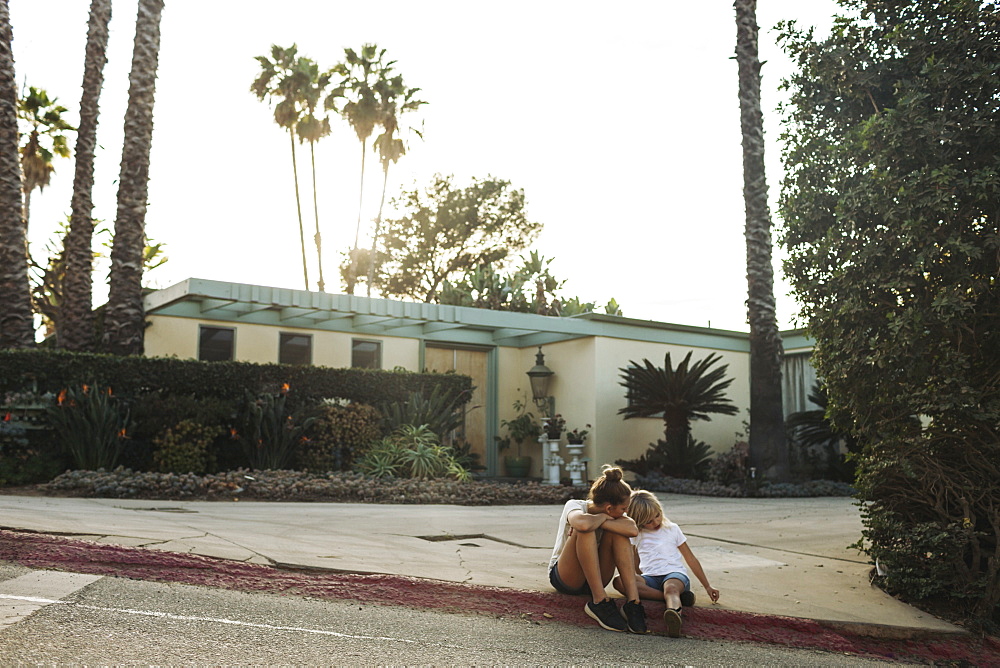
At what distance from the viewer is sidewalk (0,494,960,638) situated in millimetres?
5766

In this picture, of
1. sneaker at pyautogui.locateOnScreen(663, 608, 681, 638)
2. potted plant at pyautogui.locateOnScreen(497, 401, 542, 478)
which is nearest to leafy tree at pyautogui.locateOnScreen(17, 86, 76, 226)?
potted plant at pyautogui.locateOnScreen(497, 401, 542, 478)

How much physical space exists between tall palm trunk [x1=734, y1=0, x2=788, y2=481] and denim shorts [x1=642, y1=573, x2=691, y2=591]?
9.42m

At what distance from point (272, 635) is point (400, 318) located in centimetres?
1087

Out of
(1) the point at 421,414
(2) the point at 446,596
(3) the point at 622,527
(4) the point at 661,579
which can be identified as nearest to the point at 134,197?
(1) the point at 421,414

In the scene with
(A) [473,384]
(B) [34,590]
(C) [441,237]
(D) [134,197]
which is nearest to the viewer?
(B) [34,590]

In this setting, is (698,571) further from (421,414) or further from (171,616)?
(421,414)

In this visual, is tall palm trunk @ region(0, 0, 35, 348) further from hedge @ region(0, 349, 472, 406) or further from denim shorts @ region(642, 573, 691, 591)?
denim shorts @ region(642, 573, 691, 591)

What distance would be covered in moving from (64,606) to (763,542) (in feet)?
20.8

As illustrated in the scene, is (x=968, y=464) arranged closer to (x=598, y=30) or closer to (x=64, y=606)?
(x=64, y=606)

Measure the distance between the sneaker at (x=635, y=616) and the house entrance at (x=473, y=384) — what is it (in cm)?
1286

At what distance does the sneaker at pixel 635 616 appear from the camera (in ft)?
16.3

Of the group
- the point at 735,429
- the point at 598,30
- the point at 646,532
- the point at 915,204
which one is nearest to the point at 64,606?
the point at 646,532

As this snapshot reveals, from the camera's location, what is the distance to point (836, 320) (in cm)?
615

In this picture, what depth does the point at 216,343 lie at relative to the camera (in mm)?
15492
